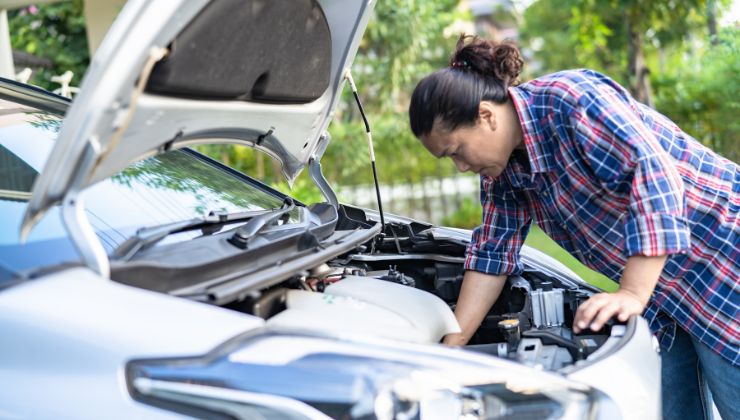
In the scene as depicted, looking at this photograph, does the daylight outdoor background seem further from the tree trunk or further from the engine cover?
the engine cover

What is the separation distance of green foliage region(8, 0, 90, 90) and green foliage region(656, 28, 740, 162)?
6669 mm

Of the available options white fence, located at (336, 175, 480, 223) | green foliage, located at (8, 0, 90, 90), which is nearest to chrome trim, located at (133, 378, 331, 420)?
white fence, located at (336, 175, 480, 223)

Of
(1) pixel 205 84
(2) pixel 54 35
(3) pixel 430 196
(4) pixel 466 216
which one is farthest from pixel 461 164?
(2) pixel 54 35

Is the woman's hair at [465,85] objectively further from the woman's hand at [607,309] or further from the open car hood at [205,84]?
the woman's hand at [607,309]

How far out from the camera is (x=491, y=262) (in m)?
2.46

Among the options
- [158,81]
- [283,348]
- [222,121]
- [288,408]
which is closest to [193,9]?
[158,81]

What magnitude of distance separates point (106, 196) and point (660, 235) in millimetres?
1460

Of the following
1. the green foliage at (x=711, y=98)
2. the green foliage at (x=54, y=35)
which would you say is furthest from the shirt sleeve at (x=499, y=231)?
the green foliage at (x=54, y=35)

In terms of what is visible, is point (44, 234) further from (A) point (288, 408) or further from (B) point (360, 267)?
(B) point (360, 267)

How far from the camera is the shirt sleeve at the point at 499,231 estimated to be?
2.44m

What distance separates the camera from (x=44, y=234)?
1.79 m

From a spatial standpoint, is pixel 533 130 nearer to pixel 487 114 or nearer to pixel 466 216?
pixel 487 114

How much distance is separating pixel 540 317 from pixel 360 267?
689 mm

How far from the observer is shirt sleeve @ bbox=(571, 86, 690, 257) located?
1874 millimetres
